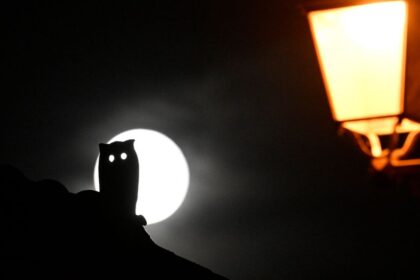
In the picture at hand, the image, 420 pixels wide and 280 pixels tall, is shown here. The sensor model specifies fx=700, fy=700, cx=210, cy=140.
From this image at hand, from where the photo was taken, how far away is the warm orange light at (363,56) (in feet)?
9.23

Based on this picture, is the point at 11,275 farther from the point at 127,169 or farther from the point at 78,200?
the point at 127,169

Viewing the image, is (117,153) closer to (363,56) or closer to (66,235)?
(66,235)

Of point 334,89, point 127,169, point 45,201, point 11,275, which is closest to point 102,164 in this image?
point 127,169

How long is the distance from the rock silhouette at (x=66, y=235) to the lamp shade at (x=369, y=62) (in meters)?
3.00

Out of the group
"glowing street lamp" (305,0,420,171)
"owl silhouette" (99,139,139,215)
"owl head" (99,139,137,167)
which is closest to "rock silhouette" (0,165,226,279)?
"owl silhouette" (99,139,139,215)

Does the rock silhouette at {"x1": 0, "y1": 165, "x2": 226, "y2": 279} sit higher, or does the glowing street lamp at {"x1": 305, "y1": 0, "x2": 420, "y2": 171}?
the glowing street lamp at {"x1": 305, "y1": 0, "x2": 420, "y2": 171}

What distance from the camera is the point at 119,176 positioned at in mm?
7488

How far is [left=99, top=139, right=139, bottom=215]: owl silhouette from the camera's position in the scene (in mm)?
7339

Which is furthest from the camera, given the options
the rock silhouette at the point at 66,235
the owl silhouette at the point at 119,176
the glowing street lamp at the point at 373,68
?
the owl silhouette at the point at 119,176

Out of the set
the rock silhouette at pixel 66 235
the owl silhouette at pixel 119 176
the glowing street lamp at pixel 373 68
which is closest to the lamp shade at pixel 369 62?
the glowing street lamp at pixel 373 68

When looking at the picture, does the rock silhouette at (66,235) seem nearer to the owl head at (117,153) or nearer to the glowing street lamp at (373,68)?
the owl head at (117,153)

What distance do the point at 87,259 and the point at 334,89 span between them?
3704 millimetres

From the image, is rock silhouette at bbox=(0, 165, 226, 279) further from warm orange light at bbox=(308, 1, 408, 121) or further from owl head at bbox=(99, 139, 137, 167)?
warm orange light at bbox=(308, 1, 408, 121)

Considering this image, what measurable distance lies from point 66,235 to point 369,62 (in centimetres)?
360
